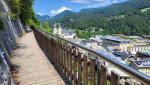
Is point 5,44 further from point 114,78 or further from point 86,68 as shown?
point 114,78

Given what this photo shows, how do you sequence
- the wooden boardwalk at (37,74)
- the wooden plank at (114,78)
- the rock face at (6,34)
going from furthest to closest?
the rock face at (6,34) → the wooden boardwalk at (37,74) → the wooden plank at (114,78)

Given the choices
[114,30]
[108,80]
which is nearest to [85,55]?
[108,80]

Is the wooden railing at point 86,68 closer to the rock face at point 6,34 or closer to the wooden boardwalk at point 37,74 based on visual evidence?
the wooden boardwalk at point 37,74

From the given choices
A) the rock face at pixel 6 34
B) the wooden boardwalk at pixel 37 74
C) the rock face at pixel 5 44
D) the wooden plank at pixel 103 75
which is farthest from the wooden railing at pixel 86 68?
the rock face at pixel 6 34

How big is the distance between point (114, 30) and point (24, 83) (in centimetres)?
19419

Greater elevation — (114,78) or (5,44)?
(114,78)

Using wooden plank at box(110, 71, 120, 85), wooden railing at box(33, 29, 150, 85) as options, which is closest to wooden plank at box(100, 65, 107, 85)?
wooden railing at box(33, 29, 150, 85)

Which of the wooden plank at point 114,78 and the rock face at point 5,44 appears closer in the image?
the wooden plank at point 114,78

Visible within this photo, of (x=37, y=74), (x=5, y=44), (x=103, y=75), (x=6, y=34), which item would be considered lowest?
(x=37, y=74)

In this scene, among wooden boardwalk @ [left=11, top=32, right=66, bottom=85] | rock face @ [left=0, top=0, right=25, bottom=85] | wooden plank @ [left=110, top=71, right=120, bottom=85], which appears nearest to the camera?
wooden plank @ [left=110, top=71, right=120, bottom=85]

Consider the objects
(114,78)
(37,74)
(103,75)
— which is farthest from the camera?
(37,74)

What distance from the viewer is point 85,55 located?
5.31 metres

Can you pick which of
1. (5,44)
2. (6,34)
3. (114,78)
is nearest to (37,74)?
(5,44)

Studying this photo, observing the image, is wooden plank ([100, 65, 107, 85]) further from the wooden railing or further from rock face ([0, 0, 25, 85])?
rock face ([0, 0, 25, 85])
